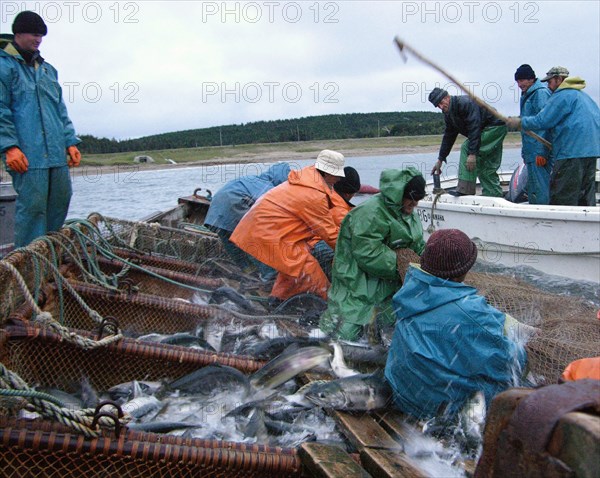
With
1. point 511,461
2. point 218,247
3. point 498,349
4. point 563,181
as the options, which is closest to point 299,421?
point 498,349

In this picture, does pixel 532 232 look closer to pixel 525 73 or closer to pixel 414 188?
pixel 525 73

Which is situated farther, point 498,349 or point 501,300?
point 501,300

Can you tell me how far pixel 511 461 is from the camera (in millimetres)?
1654

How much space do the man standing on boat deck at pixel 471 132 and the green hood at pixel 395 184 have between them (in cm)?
434

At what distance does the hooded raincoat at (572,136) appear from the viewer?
737cm

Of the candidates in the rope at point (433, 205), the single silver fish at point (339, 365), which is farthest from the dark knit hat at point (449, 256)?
the rope at point (433, 205)

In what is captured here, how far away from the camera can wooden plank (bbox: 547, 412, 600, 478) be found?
56.3 inches

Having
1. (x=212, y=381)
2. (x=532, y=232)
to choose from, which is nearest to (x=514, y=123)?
(x=532, y=232)

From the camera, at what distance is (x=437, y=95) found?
8938 millimetres

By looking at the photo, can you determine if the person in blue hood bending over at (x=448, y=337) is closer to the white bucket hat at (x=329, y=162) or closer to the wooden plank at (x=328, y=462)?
the wooden plank at (x=328, y=462)

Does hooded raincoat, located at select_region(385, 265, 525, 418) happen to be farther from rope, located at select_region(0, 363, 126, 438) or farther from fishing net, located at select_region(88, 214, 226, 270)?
fishing net, located at select_region(88, 214, 226, 270)

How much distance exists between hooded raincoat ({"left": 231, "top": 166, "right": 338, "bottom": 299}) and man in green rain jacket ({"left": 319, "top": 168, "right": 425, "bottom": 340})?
0.72 m

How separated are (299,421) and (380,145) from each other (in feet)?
169

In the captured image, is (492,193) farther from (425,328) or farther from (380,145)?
(380,145)
